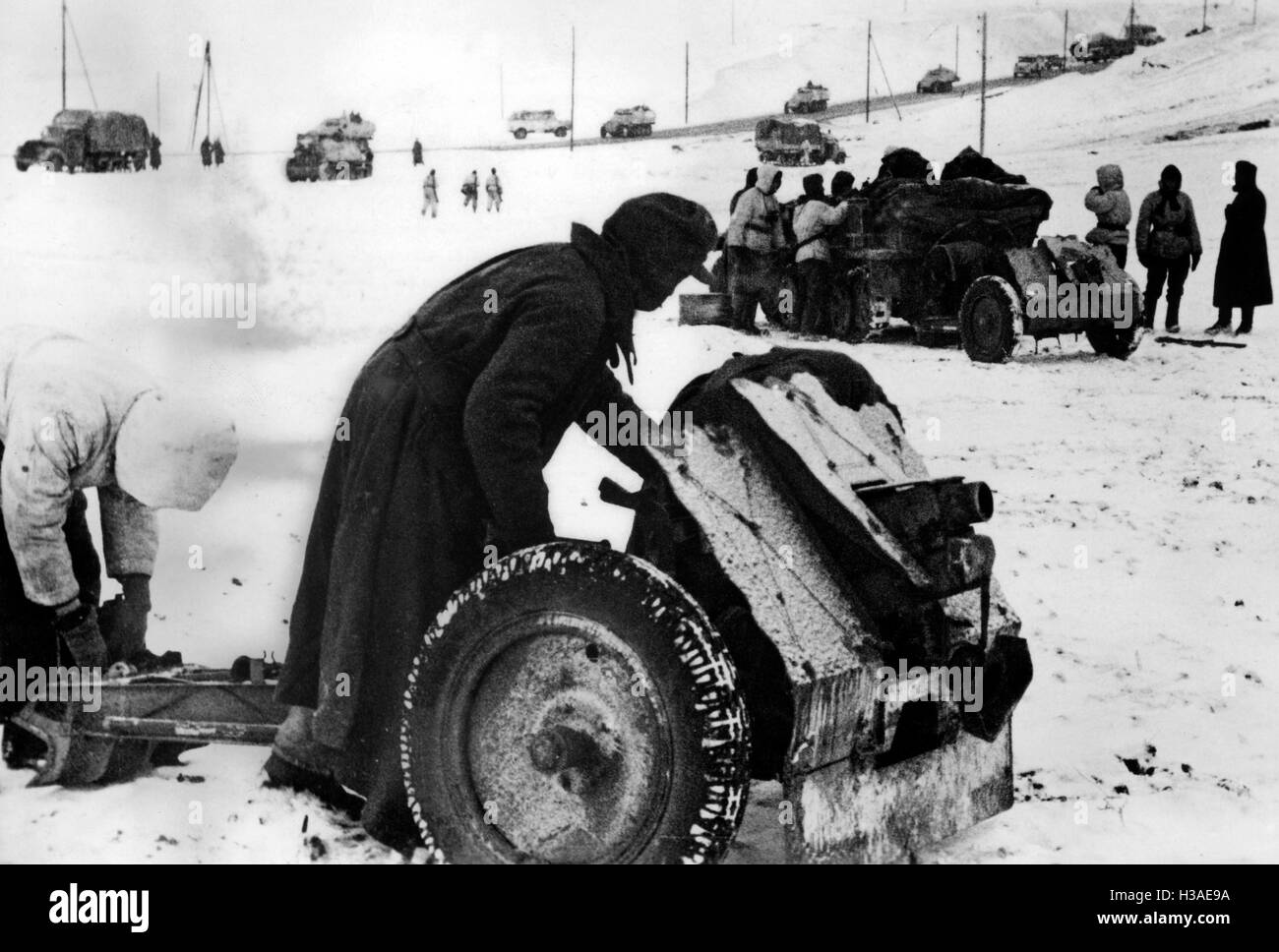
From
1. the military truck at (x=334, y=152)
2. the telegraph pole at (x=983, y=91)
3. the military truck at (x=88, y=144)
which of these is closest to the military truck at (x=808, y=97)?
the telegraph pole at (x=983, y=91)

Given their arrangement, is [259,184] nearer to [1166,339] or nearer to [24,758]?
[24,758]

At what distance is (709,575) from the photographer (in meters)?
3.35

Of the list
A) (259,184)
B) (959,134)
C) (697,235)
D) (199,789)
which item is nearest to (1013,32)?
(959,134)

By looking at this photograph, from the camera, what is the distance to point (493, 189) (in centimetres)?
459

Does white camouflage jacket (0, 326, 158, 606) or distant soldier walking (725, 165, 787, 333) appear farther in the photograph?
distant soldier walking (725, 165, 787, 333)

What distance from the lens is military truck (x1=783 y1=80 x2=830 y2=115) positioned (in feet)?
15.4

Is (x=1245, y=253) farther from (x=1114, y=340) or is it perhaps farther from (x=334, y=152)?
(x=334, y=152)

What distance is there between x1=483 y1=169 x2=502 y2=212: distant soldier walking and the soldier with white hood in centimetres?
97

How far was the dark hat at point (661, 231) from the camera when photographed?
11.4 ft

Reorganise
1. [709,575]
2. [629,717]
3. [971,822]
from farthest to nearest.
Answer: [971,822] < [709,575] < [629,717]

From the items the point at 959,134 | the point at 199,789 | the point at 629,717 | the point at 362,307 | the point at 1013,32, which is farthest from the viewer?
the point at 959,134

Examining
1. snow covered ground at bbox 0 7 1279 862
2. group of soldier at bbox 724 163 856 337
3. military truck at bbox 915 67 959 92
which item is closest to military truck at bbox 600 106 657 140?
snow covered ground at bbox 0 7 1279 862

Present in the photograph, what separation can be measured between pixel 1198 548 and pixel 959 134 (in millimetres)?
1532

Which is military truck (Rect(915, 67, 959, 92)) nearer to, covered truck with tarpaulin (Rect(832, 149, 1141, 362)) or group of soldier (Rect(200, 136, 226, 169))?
covered truck with tarpaulin (Rect(832, 149, 1141, 362))
